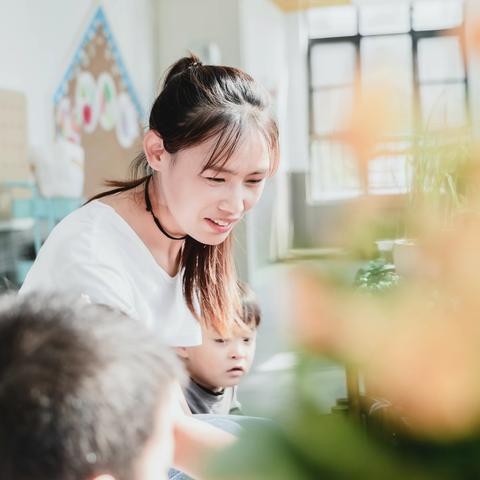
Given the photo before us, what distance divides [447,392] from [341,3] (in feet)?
21.4

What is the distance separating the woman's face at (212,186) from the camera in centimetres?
113

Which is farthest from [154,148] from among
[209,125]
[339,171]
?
[339,171]

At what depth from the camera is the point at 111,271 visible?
1.14 m

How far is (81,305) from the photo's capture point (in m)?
0.50

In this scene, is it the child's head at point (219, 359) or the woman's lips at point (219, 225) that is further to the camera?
the child's head at point (219, 359)

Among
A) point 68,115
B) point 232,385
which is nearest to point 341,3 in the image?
point 68,115

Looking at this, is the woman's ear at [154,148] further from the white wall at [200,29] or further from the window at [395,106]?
the white wall at [200,29]

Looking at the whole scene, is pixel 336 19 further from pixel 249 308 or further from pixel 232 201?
pixel 232 201

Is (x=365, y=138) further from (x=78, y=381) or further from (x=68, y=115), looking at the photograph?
(x=68, y=115)

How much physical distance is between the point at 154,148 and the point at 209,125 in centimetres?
11

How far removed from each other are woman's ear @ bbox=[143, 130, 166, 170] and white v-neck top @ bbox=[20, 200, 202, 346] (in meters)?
0.10

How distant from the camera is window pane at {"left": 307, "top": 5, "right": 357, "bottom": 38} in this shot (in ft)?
23.1

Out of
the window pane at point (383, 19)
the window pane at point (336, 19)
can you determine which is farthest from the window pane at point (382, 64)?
the window pane at point (383, 19)

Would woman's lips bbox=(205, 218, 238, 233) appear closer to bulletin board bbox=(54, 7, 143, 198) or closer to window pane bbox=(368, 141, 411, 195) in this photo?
window pane bbox=(368, 141, 411, 195)
